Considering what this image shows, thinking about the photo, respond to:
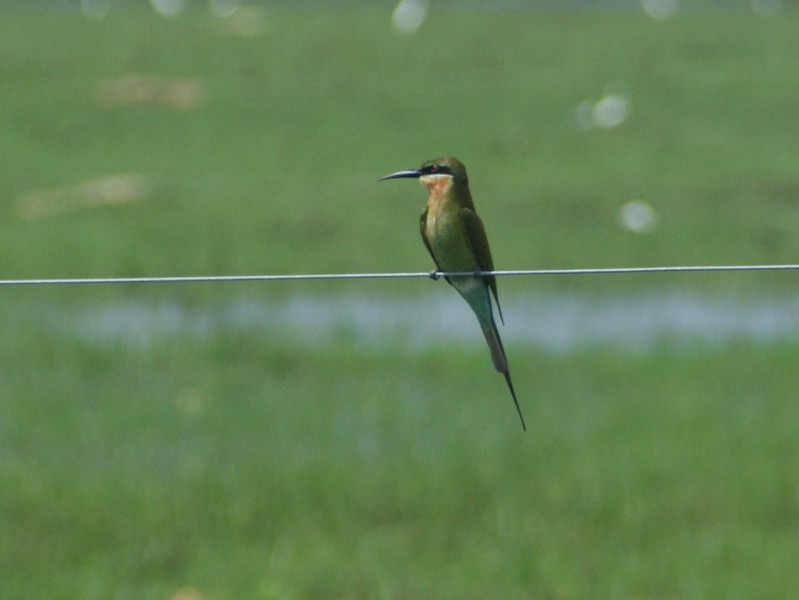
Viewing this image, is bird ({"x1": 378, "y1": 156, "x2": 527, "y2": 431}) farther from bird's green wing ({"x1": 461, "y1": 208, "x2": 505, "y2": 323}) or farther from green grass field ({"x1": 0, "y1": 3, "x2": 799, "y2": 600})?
green grass field ({"x1": 0, "y1": 3, "x2": 799, "y2": 600})

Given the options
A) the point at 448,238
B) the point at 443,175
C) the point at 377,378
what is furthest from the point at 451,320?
the point at 443,175

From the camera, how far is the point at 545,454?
919 cm

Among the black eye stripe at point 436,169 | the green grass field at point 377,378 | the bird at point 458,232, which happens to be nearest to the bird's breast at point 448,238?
the bird at point 458,232

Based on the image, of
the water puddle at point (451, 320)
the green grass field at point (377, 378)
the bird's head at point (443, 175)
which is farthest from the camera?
the water puddle at point (451, 320)

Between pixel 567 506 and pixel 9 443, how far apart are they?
327cm

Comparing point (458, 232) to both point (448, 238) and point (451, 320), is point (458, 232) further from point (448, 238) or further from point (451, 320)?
point (451, 320)

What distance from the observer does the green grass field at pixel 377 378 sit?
25.3 feet

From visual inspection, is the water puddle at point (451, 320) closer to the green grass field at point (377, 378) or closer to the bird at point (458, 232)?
the green grass field at point (377, 378)

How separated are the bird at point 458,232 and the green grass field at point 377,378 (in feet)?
6.01

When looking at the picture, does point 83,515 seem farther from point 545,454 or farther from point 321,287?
point 321,287

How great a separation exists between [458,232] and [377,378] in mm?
5394

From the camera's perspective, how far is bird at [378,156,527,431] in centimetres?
581

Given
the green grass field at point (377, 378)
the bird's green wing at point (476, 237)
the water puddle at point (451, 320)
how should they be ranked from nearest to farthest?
the bird's green wing at point (476, 237) < the green grass field at point (377, 378) < the water puddle at point (451, 320)

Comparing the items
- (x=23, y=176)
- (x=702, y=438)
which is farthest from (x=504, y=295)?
(x=23, y=176)
